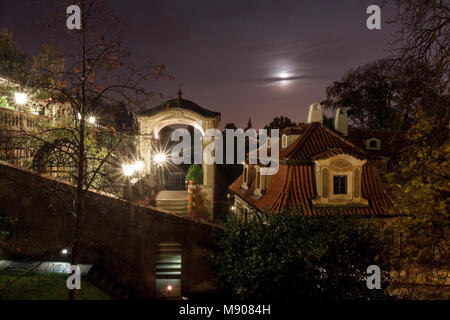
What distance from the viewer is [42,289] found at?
9.43m

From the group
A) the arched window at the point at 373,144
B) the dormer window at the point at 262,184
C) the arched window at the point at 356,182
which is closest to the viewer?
the arched window at the point at 356,182

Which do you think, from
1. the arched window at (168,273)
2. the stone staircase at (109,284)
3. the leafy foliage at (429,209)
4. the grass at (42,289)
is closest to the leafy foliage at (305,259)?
the leafy foliage at (429,209)

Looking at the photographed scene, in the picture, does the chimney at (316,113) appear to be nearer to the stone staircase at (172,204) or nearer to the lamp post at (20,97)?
the stone staircase at (172,204)

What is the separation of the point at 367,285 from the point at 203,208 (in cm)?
1398

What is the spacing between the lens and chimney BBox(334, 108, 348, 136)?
69.6ft

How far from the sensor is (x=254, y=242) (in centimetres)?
939

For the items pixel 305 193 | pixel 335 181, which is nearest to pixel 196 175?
pixel 305 193

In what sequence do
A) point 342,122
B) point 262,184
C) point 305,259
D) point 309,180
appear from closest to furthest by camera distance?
1. point 305,259
2. point 309,180
3. point 262,184
4. point 342,122

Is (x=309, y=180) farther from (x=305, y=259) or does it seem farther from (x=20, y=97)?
(x=20, y=97)

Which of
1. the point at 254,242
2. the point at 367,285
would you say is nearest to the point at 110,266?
the point at 254,242

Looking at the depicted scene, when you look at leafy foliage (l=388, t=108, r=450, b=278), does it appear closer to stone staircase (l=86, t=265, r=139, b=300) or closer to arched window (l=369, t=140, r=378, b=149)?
stone staircase (l=86, t=265, r=139, b=300)

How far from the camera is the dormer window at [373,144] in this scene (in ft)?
72.5

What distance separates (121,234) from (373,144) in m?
19.7

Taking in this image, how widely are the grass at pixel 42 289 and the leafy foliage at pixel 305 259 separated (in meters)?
5.00
